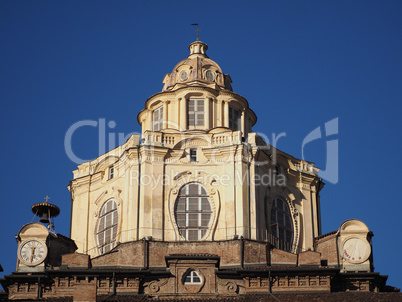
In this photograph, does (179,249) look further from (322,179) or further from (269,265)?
(322,179)

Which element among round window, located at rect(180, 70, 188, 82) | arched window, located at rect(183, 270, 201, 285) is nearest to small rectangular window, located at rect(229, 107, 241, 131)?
round window, located at rect(180, 70, 188, 82)

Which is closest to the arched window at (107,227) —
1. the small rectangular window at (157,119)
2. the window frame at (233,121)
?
the small rectangular window at (157,119)

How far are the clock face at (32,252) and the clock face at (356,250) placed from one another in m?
18.0

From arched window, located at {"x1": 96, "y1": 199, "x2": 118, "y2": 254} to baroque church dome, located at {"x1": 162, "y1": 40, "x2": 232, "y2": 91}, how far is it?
1004 cm

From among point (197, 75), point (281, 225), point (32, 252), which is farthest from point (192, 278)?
point (197, 75)

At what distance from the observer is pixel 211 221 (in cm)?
7319

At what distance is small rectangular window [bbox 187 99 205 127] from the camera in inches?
3115

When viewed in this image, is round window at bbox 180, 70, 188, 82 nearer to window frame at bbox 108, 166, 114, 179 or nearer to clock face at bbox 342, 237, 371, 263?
window frame at bbox 108, 166, 114, 179

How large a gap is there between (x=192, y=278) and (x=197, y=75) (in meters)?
19.8

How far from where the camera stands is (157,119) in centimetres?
8069

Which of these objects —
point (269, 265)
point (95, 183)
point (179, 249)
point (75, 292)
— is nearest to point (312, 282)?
point (269, 265)

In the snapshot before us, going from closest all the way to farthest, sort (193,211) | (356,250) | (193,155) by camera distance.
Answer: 1. (356,250)
2. (193,211)
3. (193,155)

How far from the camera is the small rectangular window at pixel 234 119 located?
80238 mm

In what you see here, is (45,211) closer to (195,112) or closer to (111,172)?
(111,172)
